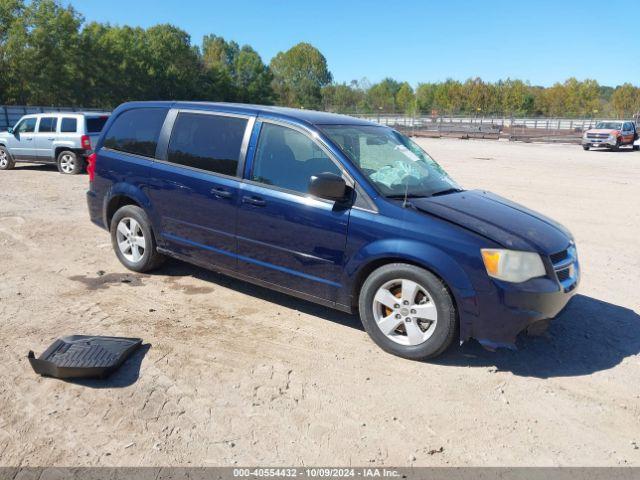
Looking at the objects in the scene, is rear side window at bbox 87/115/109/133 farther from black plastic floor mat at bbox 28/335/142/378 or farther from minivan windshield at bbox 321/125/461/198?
black plastic floor mat at bbox 28/335/142/378

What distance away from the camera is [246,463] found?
2744mm

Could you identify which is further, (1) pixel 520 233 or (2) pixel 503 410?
(1) pixel 520 233

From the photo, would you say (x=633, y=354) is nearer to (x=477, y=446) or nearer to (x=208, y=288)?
(x=477, y=446)

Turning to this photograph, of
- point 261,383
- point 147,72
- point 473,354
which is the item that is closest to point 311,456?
point 261,383

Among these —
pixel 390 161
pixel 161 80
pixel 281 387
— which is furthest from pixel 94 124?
pixel 161 80

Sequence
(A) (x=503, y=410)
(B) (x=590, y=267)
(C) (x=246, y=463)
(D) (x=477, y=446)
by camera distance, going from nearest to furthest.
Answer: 1. (C) (x=246, y=463)
2. (D) (x=477, y=446)
3. (A) (x=503, y=410)
4. (B) (x=590, y=267)

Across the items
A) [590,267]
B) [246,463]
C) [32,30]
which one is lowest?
[246,463]

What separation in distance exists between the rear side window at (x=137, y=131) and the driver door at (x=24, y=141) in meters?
10.4

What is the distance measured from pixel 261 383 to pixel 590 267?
4755mm

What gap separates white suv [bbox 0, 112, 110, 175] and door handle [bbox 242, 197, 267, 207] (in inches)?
422

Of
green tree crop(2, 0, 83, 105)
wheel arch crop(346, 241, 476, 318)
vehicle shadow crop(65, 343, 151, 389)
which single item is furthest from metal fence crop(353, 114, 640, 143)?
vehicle shadow crop(65, 343, 151, 389)

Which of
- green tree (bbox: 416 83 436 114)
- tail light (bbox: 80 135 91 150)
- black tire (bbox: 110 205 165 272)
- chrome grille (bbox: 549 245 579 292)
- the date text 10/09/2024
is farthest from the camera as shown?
green tree (bbox: 416 83 436 114)

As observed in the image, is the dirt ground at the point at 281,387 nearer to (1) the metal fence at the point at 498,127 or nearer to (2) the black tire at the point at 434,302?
(2) the black tire at the point at 434,302

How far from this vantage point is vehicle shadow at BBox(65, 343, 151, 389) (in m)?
3.45
